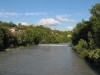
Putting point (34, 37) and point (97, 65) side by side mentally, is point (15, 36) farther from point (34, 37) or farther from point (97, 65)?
point (97, 65)

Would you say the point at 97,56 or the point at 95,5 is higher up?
the point at 95,5

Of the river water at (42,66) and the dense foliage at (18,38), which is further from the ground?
the dense foliage at (18,38)

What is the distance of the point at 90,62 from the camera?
45750 mm

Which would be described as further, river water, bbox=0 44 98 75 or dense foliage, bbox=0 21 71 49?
dense foliage, bbox=0 21 71 49

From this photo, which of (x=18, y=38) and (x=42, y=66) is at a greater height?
(x=18, y=38)

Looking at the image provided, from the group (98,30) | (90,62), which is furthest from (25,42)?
(98,30)

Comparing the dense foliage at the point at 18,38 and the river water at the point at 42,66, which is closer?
the river water at the point at 42,66

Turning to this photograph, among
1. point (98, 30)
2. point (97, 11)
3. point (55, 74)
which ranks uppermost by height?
point (97, 11)

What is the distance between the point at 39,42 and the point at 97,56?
99.3 m

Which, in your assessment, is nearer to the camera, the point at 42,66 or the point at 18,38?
the point at 42,66

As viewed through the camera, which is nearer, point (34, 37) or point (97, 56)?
point (97, 56)

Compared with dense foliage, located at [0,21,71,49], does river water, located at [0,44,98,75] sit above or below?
below

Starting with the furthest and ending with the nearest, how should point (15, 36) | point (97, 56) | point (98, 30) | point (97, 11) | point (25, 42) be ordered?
1. point (25, 42)
2. point (15, 36)
3. point (97, 11)
4. point (98, 30)
5. point (97, 56)

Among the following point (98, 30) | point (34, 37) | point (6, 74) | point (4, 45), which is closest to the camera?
point (6, 74)
